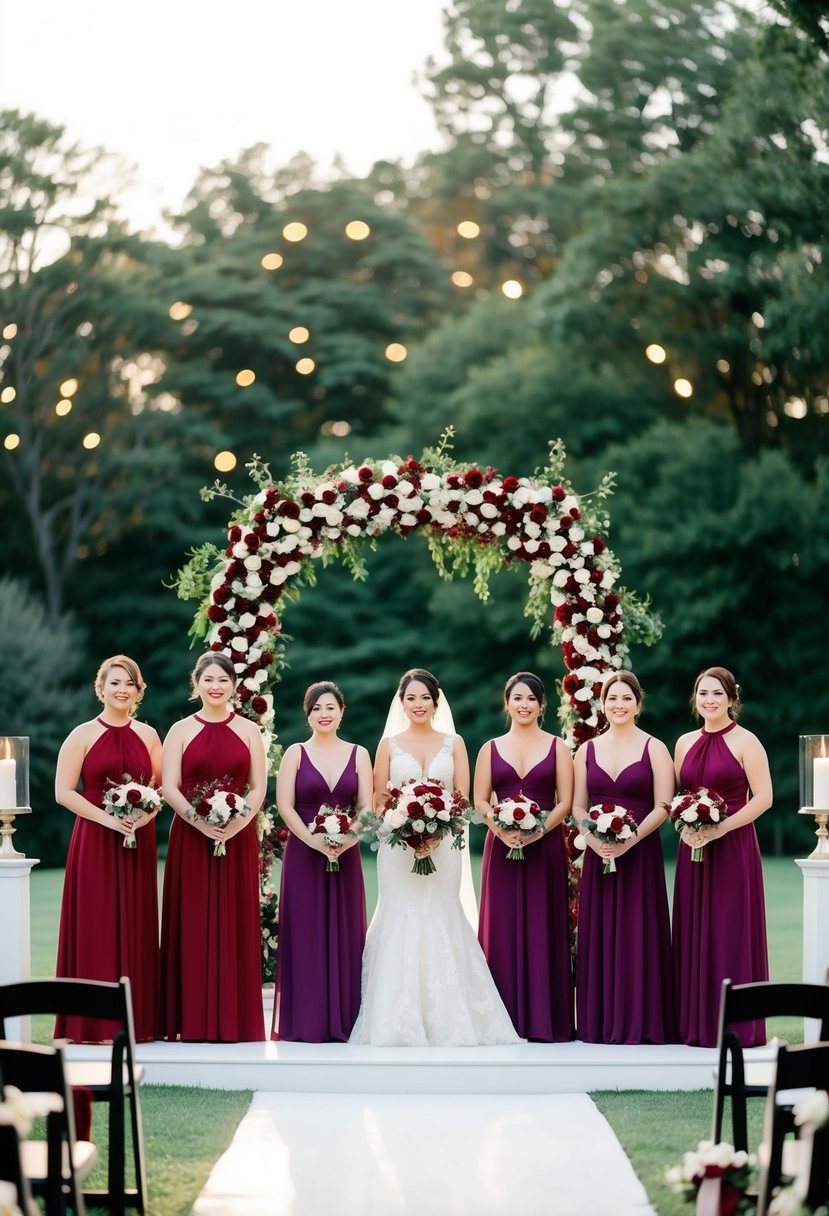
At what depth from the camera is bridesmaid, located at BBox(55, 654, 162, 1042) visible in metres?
8.81

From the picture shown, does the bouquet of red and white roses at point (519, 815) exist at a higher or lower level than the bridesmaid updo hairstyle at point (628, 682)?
lower

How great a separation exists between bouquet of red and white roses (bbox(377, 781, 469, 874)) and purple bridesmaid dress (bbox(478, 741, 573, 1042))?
41cm

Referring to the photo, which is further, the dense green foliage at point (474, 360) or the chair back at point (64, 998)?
the dense green foliage at point (474, 360)

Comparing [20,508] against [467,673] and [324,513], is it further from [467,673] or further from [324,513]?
[324,513]

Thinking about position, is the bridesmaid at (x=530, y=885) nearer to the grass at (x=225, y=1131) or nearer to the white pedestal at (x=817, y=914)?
the grass at (x=225, y=1131)

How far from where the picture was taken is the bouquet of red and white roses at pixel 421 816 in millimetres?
8648

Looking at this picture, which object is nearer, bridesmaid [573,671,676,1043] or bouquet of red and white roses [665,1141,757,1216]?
bouquet of red and white roses [665,1141,757,1216]

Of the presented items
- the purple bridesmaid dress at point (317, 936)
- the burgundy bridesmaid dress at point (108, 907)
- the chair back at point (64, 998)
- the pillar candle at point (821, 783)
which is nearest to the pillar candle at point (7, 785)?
the burgundy bridesmaid dress at point (108, 907)

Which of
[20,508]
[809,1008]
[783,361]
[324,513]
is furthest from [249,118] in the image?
[809,1008]

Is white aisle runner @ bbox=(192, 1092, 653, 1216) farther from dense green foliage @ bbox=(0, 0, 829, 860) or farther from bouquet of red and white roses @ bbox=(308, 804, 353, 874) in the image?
dense green foliage @ bbox=(0, 0, 829, 860)

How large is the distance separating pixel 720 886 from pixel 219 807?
2.83 metres

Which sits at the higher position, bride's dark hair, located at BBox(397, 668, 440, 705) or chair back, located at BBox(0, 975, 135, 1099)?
bride's dark hair, located at BBox(397, 668, 440, 705)

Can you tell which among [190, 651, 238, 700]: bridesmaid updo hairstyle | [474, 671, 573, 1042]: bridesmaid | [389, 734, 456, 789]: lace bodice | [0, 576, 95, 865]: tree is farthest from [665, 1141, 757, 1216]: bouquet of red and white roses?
[0, 576, 95, 865]: tree

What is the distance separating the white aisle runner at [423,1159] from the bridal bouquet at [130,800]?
5.47ft
